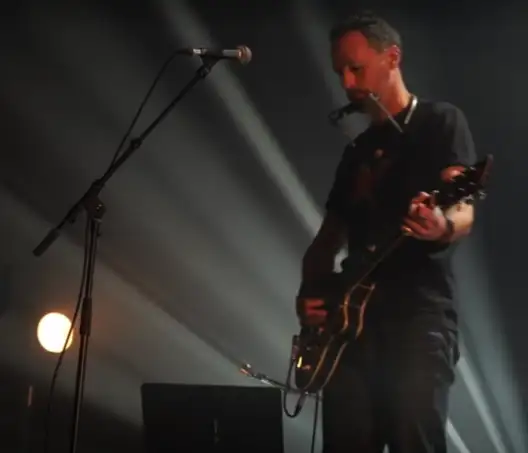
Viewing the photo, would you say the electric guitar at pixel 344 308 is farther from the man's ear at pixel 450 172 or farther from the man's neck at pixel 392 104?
the man's neck at pixel 392 104

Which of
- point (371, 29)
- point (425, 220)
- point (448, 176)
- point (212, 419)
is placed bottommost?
point (212, 419)

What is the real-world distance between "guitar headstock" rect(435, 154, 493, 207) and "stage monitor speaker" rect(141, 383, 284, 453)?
21.0 inches

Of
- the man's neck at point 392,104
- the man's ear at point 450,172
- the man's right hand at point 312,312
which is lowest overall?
the man's right hand at point 312,312

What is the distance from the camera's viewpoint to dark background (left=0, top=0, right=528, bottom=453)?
1962 millimetres

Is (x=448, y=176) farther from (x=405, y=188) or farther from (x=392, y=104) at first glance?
(x=392, y=104)

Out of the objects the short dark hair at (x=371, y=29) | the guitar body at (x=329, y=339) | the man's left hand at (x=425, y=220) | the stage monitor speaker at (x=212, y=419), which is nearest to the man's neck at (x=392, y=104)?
the short dark hair at (x=371, y=29)

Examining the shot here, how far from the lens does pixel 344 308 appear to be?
1665 millimetres

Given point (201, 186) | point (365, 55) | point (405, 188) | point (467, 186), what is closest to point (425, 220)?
point (467, 186)

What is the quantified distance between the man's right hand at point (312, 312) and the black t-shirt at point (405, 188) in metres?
0.11

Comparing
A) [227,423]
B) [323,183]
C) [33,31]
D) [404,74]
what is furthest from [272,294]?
[33,31]

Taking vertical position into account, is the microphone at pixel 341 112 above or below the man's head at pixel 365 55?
below

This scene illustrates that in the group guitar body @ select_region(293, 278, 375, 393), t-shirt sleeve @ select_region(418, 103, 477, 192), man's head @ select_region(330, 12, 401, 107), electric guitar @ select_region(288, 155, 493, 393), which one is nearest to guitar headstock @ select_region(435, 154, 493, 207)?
electric guitar @ select_region(288, 155, 493, 393)

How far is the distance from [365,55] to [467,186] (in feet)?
1.57

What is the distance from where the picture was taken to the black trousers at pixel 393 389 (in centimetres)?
157
